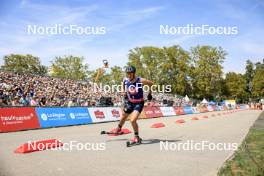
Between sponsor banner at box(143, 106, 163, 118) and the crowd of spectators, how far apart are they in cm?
388

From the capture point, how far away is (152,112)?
3469cm

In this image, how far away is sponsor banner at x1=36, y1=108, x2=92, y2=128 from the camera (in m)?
19.0

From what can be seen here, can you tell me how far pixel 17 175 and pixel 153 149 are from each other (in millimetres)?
4304

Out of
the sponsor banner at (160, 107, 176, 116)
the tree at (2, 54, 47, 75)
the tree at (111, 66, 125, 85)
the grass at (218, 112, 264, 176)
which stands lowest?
the sponsor banner at (160, 107, 176, 116)

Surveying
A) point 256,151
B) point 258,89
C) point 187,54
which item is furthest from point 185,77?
point 256,151

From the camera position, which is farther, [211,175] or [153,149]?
[153,149]

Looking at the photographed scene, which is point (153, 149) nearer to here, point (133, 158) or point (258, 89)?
point (133, 158)

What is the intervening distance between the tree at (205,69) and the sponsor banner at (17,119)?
2830 inches

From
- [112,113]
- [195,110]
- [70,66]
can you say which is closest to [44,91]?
[112,113]

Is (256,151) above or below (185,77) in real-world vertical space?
below

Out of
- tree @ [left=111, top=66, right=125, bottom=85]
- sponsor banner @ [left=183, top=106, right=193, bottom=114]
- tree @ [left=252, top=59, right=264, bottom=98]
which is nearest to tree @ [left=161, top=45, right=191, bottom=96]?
tree @ [left=111, top=66, right=125, bottom=85]

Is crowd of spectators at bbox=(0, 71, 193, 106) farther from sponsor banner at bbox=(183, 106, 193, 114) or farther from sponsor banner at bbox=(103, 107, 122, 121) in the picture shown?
sponsor banner at bbox=(183, 106, 193, 114)

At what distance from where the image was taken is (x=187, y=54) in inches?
3438

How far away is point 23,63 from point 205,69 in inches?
1871
